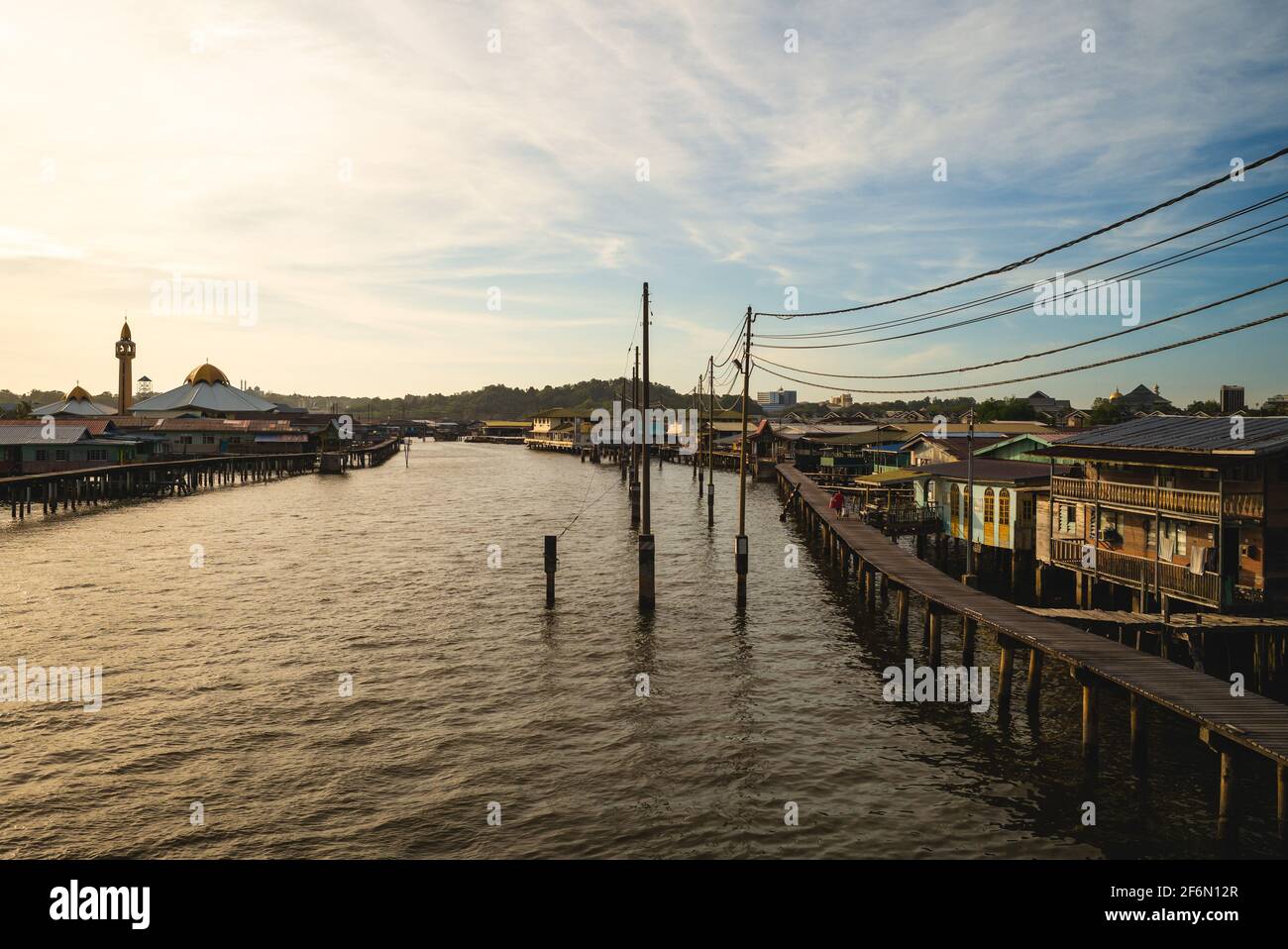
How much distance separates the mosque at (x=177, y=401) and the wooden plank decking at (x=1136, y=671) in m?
138

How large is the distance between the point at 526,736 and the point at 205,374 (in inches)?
6070

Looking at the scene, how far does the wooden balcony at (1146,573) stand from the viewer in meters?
25.5

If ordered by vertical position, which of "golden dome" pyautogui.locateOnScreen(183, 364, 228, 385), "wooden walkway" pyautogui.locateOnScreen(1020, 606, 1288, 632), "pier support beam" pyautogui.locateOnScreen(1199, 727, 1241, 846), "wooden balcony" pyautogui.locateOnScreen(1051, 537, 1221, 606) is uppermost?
"golden dome" pyautogui.locateOnScreen(183, 364, 228, 385)

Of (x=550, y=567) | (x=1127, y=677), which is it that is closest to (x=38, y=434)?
(x=550, y=567)

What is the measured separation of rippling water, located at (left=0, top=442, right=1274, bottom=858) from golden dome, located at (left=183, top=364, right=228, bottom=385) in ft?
408

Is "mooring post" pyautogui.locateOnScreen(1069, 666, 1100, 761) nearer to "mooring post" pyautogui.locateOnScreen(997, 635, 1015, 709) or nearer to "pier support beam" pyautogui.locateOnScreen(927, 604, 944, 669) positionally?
"mooring post" pyautogui.locateOnScreen(997, 635, 1015, 709)

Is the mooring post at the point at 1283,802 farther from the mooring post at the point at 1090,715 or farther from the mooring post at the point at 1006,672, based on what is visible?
A: the mooring post at the point at 1006,672

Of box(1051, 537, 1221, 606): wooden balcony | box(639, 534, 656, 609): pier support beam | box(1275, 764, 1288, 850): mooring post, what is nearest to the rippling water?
box(639, 534, 656, 609): pier support beam

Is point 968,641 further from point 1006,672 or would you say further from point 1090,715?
point 1090,715

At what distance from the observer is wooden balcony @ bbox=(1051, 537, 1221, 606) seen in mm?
25516

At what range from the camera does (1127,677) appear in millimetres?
17734
